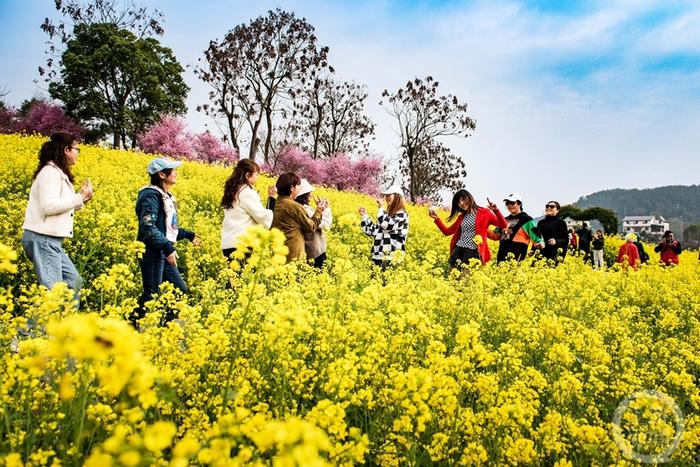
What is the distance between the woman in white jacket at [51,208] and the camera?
414 cm

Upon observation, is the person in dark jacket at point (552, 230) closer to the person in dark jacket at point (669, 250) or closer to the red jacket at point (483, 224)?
the red jacket at point (483, 224)

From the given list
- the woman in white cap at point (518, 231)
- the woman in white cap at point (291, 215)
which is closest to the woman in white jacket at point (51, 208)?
the woman in white cap at point (291, 215)

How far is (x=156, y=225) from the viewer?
4.91 metres

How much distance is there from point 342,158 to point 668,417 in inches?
1612

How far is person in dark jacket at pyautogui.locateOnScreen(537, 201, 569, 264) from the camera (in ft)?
33.3

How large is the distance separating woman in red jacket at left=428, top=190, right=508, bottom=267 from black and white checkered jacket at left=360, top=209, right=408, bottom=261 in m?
0.61

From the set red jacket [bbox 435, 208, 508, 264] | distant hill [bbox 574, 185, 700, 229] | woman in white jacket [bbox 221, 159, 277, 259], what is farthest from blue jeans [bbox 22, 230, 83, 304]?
distant hill [bbox 574, 185, 700, 229]

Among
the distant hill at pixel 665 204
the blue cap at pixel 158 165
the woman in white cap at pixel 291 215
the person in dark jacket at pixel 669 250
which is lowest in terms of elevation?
the person in dark jacket at pixel 669 250

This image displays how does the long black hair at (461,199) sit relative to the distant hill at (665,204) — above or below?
below

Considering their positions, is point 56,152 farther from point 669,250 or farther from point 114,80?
point 114,80

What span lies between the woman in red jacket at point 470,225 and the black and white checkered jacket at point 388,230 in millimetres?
608

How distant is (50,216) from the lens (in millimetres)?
4211

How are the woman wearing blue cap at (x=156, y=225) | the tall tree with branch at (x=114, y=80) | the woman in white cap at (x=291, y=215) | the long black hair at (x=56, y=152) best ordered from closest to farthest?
the long black hair at (x=56, y=152) → the woman wearing blue cap at (x=156, y=225) → the woman in white cap at (x=291, y=215) → the tall tree with branch at (x=114, y=80)

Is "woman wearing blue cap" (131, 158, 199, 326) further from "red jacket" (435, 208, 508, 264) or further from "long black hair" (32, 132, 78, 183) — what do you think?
"red jacket" (435, 208, 508, 264)
